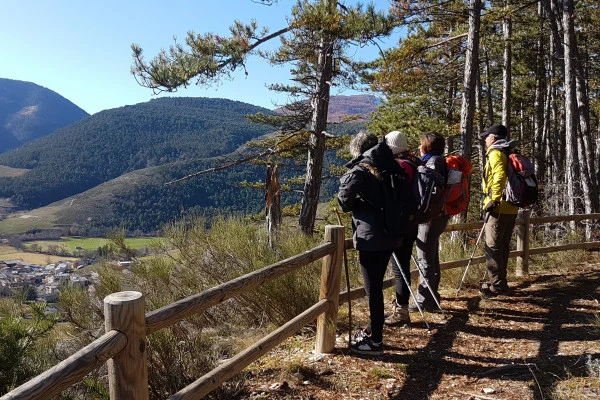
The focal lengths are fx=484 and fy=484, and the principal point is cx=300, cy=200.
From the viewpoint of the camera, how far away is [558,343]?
159 inches

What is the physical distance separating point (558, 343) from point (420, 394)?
1.57 meters

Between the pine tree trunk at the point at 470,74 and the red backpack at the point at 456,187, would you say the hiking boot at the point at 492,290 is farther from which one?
the pine tree trunk at the point at 470,74

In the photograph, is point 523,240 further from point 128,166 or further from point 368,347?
point 128,166

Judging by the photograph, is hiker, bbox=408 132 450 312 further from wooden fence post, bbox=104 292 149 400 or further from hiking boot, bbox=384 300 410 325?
wooden fence post, bbox=104 292 149 400

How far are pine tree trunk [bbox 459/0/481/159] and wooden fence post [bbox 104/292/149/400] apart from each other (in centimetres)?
795

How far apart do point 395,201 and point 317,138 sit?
741cm

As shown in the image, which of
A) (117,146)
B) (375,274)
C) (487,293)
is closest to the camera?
(375,274)

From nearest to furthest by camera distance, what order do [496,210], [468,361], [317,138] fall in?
[468,361], [496,210], [317,138]

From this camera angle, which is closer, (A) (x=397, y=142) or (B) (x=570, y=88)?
(A) (x=397, y=142)

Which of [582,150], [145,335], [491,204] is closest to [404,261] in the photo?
[491,204]

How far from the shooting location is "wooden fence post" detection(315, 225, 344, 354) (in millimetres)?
3852

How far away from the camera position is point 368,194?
346cm

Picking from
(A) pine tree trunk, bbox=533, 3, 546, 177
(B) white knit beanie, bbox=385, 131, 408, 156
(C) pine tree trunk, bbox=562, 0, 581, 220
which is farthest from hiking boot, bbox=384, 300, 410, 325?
(A) pine tree trunk, bbox=533, 3, 546, 177

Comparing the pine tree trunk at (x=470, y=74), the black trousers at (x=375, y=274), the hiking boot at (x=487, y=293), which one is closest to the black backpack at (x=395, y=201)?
the black trousers at (x=375, y=274)
